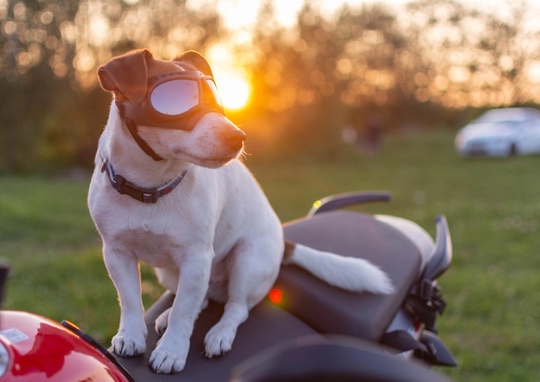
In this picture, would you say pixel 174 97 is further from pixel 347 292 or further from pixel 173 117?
pixel 347 292

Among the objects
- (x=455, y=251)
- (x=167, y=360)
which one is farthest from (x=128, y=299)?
(x=455, y=251)

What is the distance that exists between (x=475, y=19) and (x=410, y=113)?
23.5 feet

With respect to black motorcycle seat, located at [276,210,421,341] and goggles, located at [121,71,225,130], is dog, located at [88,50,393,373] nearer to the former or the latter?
goggles, located at [121,71,225,130]

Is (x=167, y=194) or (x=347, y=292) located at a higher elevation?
(x=167, y=194)

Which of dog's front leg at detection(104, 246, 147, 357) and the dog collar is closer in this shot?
the dog collar

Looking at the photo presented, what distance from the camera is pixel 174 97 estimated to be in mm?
1692

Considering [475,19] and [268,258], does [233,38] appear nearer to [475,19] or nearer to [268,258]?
[475,19]

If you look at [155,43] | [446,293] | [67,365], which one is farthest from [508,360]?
[155,43]

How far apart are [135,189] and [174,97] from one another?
0.28 m

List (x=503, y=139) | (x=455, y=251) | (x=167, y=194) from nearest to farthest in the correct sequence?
1. (x=167, y=194)
2. (x=455, y=251)
3. (x=503, y=139)

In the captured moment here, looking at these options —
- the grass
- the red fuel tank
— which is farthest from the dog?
the grass

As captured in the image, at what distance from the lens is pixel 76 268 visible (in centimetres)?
637

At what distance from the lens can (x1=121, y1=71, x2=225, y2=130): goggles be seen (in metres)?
1.68

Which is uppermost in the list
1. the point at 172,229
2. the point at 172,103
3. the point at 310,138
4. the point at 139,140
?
the point at 172,103
